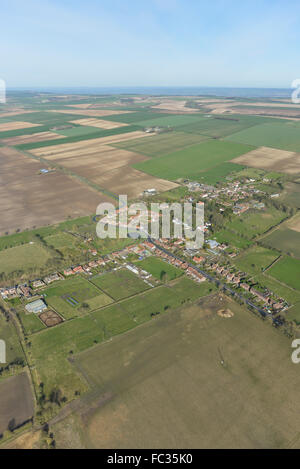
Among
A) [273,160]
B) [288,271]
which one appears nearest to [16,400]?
[288,271]

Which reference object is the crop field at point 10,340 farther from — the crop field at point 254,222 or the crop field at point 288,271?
the crop field at point 254,222

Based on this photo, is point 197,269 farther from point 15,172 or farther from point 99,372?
point 15,172

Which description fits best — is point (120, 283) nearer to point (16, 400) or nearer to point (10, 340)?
point (10, 340)

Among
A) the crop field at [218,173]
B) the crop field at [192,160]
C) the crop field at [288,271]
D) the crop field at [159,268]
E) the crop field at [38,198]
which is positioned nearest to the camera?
the crop field at [288,271]

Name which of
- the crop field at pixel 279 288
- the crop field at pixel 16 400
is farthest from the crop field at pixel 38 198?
the crop field at pixel 279 288

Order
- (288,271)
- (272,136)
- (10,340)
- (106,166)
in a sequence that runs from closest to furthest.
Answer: (10,340) → (288,271) → (106,166) → (272,136)
